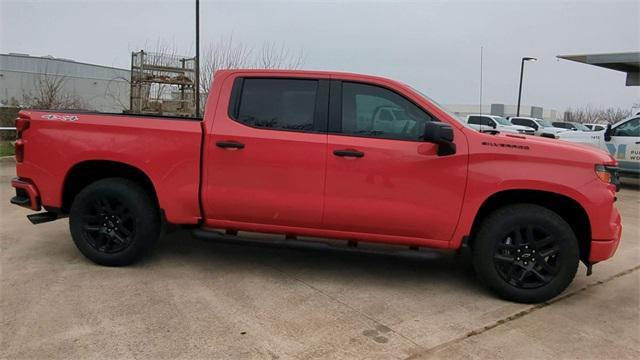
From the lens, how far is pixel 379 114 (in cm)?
429

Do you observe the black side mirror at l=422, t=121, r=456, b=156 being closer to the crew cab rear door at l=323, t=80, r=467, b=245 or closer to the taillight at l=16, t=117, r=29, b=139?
the crew cab rear door at l=323, t=80, r=467, b=245

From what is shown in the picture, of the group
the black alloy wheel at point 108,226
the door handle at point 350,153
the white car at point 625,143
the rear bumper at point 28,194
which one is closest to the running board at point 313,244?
the black alloy wheel at point 108,226

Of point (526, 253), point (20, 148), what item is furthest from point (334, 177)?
point (20, 148)

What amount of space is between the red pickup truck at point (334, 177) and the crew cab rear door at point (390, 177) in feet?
0.03

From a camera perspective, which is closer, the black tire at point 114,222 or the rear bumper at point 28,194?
the black tire at point 114,222

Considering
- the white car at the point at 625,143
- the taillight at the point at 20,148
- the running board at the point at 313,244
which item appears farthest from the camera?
the white car at the point at 625,143

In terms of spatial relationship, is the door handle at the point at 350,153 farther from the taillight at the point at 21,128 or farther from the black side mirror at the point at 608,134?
the black side mirror at the point at 608,134

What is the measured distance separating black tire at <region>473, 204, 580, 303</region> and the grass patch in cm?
1225

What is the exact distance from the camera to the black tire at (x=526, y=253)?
409 cm

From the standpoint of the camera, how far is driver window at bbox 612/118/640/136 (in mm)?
11898

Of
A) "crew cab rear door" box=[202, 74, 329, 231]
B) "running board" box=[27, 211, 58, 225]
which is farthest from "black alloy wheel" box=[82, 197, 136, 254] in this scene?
"crew cab rear door" box=[202, 74, 329, 231]

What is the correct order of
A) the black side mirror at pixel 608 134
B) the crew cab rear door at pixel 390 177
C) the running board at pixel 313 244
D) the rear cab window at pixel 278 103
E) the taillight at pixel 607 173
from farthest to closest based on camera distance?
the black side mirror at pixel 608 134, the rear cab window at pixel 278 103, the running board at pixel 313 244, the crew cab rear door at pixel 390 177, the taillight at pixel 607 173

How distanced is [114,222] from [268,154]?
1.72m

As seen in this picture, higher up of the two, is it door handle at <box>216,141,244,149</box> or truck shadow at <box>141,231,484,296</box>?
door handle at <box>216,141,244,149</box>
